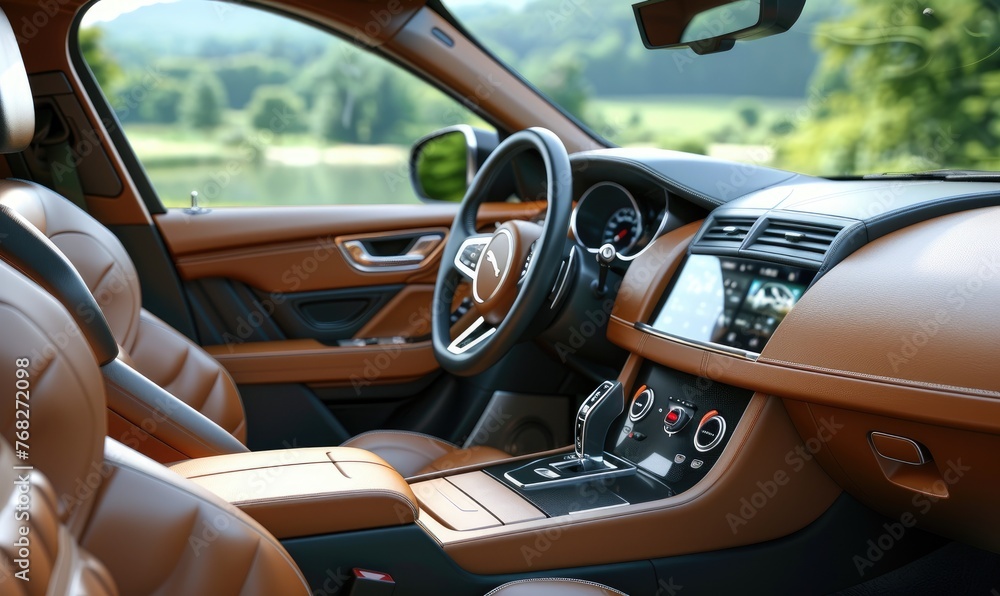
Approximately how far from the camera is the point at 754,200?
1838mm

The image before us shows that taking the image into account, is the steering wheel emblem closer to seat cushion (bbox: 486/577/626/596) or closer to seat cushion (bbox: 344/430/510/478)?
seat cushion (bbox: 344/430/510/478)

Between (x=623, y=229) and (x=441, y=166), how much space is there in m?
1.17

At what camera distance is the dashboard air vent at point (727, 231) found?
1761mm

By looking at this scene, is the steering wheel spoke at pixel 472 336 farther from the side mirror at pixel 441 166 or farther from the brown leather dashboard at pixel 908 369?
the side mirror at pixel 441 166

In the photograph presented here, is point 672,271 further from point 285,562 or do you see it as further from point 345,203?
point 345,203

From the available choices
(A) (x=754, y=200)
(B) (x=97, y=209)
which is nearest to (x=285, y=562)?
(A) (x=754, y=200)

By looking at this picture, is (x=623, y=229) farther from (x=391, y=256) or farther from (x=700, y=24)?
(x=391, y=256)

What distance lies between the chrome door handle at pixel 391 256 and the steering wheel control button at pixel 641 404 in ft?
3.55

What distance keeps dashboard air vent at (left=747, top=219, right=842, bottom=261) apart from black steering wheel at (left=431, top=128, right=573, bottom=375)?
14.8 inches

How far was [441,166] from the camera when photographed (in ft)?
10.2

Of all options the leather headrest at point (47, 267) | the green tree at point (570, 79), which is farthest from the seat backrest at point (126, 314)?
the green tree at point (570, 79)

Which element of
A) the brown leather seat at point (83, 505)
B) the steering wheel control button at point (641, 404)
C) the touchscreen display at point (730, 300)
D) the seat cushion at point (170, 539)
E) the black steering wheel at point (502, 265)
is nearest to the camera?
the brown leather seat at point (83, 505)

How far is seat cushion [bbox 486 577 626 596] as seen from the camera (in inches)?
57.3

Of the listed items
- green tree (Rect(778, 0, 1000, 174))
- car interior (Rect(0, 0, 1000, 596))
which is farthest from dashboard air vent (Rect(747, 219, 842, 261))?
green tree (Rect(778, 0, 1000, 174))
